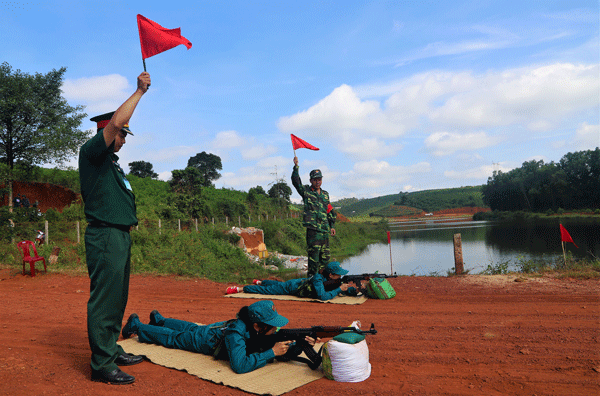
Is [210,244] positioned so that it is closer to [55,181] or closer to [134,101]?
[134,101]

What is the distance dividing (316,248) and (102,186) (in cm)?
565

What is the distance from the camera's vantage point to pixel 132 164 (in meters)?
42.0

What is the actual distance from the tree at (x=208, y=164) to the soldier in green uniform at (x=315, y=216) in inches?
1657

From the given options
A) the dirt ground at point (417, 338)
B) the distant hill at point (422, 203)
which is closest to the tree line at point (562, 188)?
the distant hill at point (422, 203)

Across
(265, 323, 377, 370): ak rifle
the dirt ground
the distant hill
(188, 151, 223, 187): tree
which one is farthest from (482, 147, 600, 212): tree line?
(265, 323, 377, 370): ak rifle

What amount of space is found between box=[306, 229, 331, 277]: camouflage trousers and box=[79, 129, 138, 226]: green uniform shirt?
537 cm

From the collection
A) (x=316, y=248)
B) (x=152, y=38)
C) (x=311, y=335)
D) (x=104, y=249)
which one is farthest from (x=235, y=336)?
(x=316, y=248)

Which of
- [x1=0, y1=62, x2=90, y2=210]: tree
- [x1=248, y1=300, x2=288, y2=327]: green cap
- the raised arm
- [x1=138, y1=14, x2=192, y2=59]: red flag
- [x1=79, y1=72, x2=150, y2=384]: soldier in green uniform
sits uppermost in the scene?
[x1=0, y1=62, x2=90, y2=210]: tree

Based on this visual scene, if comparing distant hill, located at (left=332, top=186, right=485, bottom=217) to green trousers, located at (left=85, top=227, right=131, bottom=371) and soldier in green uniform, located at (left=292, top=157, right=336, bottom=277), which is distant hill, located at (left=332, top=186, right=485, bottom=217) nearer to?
soldier in green uniform, located at (left=292, top=157, right=336, bottom=277)

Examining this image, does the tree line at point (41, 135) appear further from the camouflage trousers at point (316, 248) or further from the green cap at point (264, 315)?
the green cap at point (264, 315)

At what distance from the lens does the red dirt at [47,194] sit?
25.6m

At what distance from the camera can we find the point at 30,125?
20625mm

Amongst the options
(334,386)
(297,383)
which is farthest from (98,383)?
(334,386)

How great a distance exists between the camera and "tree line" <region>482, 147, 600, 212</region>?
43.9 meters
